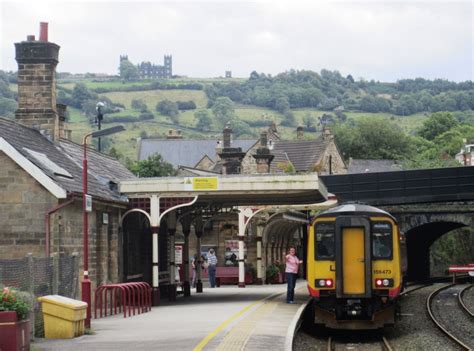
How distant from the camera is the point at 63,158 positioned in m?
27.6

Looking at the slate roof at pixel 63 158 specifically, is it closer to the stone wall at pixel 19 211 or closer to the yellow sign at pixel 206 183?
the stone wall at pixel 19 211

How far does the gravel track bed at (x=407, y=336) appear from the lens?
70.4 feet

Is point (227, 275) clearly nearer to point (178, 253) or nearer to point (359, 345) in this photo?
point (178, 253)

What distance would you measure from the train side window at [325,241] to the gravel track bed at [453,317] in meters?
3.46

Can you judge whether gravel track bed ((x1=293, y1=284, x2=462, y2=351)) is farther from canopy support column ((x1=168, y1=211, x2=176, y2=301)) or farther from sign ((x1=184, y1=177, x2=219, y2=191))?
canopy support column ((x1=168, y1=211, x2=176, y2=301))

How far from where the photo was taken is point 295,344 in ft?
69.5

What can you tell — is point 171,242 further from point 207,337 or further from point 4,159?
point 207,337

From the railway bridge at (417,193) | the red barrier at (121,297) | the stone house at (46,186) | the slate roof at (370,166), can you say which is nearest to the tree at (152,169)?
the slate roof at (370,166)

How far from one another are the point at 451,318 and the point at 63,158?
11.5 metres

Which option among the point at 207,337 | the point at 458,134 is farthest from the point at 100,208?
the point at 458,134

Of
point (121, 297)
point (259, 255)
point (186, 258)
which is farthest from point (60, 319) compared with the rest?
point (259, 255)

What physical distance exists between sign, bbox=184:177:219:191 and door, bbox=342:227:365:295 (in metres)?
4.87

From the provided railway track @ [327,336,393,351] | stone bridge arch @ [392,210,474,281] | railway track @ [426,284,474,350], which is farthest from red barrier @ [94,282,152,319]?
stone bridge arch @ [392,210,474,281]

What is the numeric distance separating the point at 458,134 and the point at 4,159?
118m
